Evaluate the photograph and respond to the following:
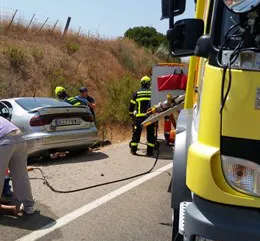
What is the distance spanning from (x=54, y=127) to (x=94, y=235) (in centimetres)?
437

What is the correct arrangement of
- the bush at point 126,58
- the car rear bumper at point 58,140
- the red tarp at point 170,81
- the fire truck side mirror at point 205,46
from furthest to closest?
the bush at point 126,58, the red tarp at point 170,81, the car rear bumper at point 58,140, the fire truck side mirror at point 205,46

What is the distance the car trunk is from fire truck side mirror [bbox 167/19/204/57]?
19.0 ft

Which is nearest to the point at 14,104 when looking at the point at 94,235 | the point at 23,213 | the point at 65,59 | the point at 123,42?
the point at 23,213

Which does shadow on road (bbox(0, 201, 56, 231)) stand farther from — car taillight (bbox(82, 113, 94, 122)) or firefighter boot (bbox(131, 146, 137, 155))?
firefighter boot (bbox(131, 146, 137, 155))

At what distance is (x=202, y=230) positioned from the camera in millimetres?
2635

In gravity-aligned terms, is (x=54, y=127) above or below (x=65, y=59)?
below

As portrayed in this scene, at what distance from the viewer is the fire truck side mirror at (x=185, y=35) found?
3168 mm

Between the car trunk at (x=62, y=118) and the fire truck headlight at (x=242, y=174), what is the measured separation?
21.6 feet

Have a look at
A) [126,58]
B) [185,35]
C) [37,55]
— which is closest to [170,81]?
[185,35]

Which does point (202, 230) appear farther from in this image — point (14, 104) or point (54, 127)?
point (14, 104)

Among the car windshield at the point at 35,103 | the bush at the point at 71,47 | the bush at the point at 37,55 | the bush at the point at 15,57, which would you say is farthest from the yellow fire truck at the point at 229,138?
the bush at the point at 71,47

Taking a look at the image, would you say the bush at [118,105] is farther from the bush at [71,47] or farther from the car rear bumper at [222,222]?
the car rear bumper at [222,222]

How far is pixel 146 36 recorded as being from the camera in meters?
48.1

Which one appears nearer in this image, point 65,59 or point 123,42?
point 65,59
